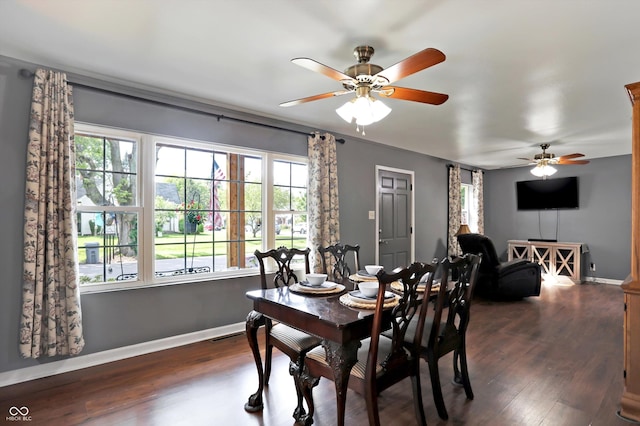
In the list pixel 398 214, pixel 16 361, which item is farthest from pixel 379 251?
pixel 16 361

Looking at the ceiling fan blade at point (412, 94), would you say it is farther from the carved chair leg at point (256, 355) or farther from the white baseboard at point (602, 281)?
the white baseboard at point (602, 281)

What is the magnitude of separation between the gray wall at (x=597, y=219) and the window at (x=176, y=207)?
5803 mm

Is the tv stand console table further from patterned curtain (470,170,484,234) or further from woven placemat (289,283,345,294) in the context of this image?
woven placemat (289,283,345,294)

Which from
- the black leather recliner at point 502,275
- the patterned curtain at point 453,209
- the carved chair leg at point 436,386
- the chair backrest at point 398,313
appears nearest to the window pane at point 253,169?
the chair backrest at point 398,313

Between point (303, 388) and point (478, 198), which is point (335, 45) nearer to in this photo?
point (303, 388)

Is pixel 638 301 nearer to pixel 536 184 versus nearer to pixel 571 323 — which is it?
pixel 571 323

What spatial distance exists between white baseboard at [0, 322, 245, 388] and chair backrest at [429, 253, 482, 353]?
7.56 feet

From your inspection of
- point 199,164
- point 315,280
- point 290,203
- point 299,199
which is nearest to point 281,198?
point 290,203

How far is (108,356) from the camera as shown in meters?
2.91

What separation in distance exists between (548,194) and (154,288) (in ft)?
25.1

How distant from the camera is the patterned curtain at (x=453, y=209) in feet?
22.2

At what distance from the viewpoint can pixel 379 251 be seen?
5.33m

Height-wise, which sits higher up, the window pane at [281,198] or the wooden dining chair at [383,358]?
the window pane at [281,198]

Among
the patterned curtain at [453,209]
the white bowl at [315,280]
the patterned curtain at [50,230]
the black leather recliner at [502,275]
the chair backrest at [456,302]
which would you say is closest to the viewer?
the chair backrest at [456,302]
